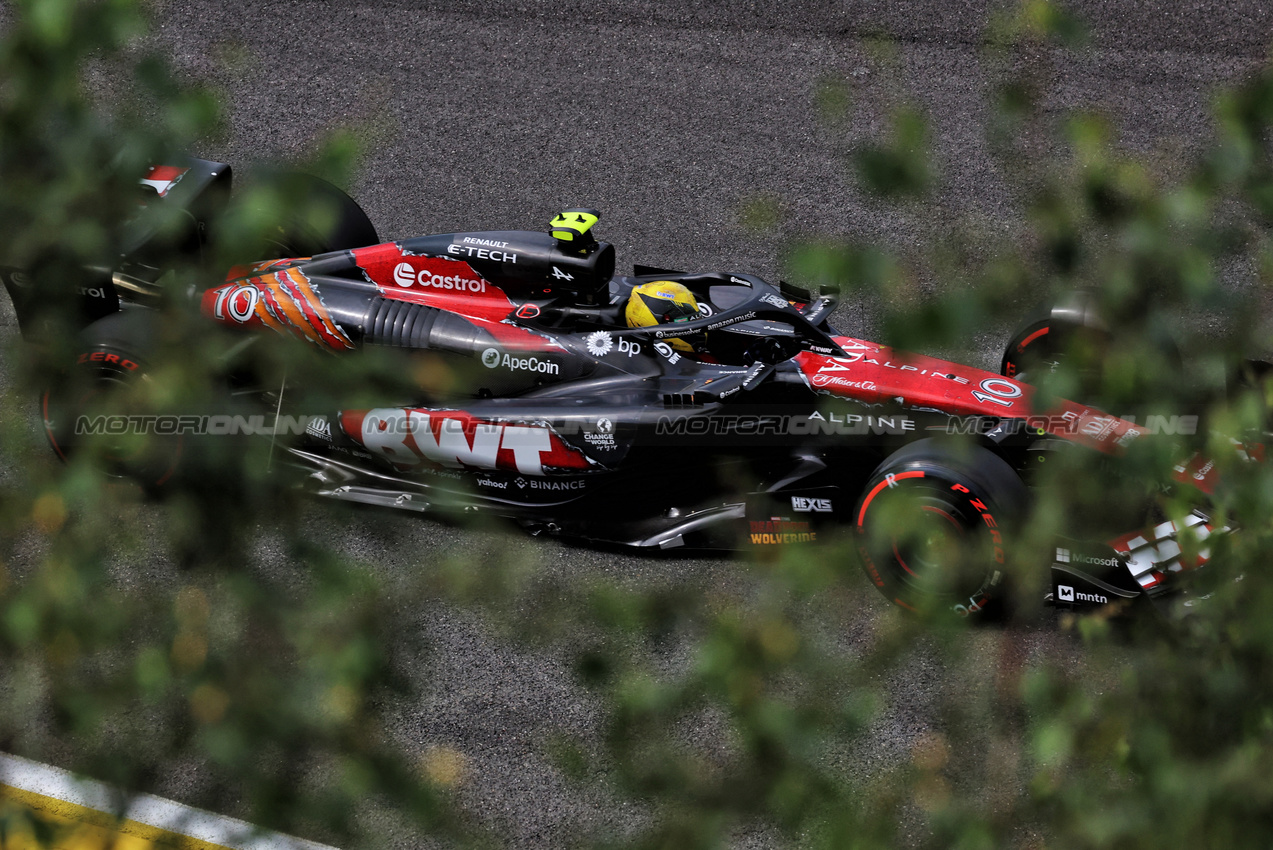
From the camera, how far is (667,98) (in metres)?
8.30

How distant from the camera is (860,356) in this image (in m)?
4.91

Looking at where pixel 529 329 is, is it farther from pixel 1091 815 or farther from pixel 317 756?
pixel 1091 815

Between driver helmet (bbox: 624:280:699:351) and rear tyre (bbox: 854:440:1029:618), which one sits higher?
driver helmet (bbox: 624:280:699:351)

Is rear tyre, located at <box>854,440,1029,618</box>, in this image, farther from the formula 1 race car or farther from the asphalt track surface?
the asphalt track surface

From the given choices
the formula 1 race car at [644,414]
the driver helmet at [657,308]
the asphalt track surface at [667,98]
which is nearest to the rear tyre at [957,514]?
the formula 1 race car at [644,414]

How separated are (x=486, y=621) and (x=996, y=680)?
211 cm

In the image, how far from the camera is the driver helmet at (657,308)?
5.11 metres

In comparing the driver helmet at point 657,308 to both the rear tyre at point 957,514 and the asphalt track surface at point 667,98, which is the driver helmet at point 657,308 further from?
the asphalt track surface at point 667,98

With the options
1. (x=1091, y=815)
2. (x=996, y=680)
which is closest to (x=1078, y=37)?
(x=1091, y=815)

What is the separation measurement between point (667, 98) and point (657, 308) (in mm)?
3705

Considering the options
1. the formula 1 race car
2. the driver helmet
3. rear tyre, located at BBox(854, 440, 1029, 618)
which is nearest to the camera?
rear tyre, located at BBox(854, 440, 1029, 618)

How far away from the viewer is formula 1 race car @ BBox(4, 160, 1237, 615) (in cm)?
448

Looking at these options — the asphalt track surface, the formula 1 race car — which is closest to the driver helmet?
the formula 1 race car

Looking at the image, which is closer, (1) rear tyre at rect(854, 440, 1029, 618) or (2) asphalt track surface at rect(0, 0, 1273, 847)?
(1) rear tyre at rect(854, 440, 1029, 618)
